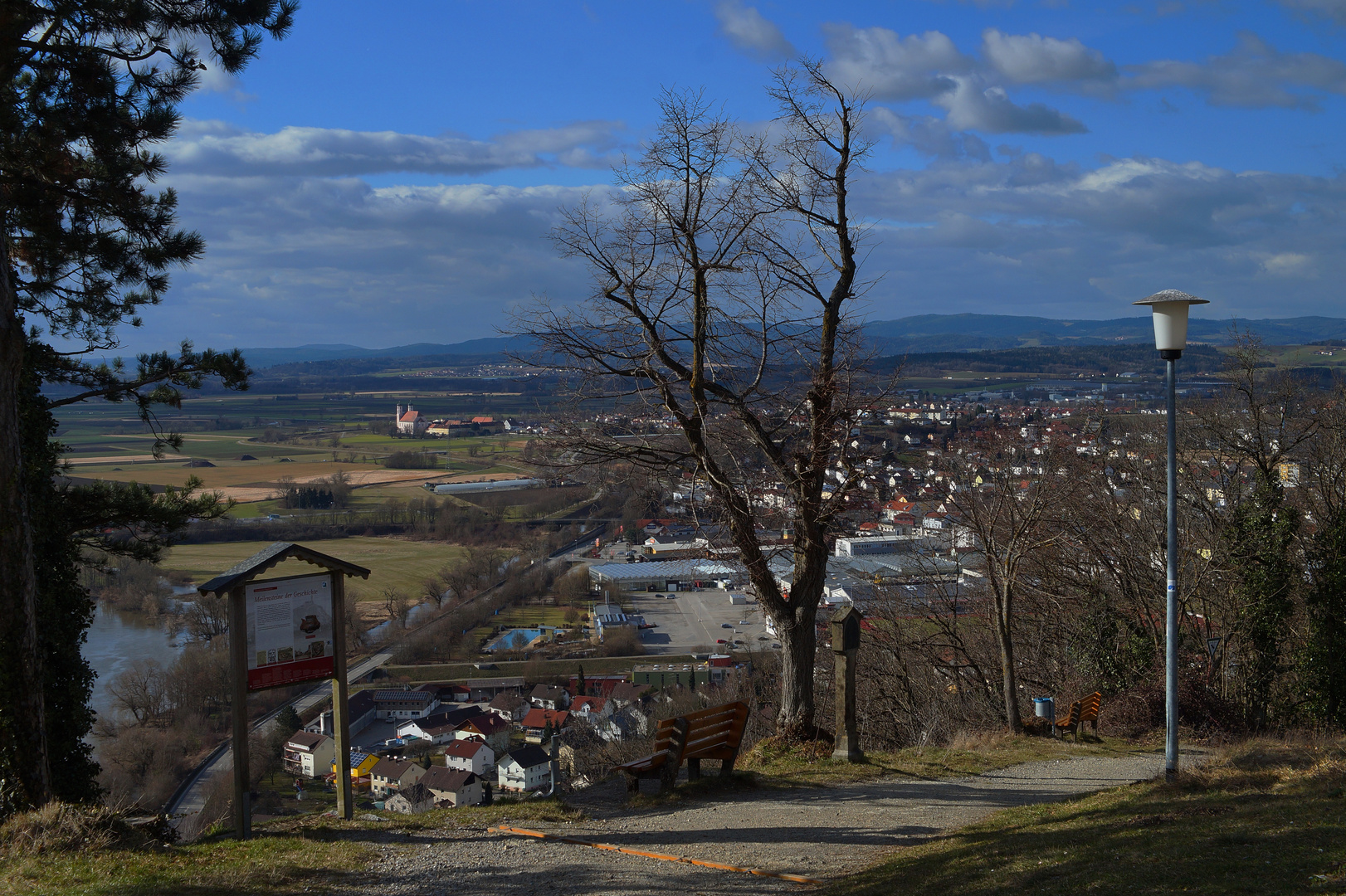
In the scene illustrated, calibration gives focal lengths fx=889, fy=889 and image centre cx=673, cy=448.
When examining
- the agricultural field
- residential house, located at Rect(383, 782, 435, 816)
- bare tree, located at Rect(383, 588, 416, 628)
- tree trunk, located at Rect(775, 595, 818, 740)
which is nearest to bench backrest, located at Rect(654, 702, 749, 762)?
tree trunk, located at Rect(775, 595, 818, 740)

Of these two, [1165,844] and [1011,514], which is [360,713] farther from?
[1165,844]

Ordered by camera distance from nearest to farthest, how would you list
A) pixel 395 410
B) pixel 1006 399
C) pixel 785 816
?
pixel 785 816 → pixel 1006 399 → pixel 395 410

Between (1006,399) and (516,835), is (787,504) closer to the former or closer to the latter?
(516,835)

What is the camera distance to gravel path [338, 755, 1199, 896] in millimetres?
5836

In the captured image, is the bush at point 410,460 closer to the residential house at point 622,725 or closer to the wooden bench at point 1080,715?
the residential house at point 622,725

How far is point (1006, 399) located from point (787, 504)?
39.1m

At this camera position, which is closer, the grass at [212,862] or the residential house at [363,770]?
the grass at [212,862]

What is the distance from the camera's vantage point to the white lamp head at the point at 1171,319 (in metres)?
7.15

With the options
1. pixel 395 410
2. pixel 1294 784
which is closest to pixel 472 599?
pixel 1294 784

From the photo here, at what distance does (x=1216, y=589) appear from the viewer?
1633 cm

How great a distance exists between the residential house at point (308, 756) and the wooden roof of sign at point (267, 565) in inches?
381

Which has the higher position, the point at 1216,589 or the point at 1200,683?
the point at 1216,589

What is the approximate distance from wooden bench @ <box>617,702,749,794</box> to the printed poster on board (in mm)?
3066

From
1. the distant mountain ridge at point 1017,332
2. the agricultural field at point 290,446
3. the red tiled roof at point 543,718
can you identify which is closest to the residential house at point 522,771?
the red tiled roof at point 543,718
